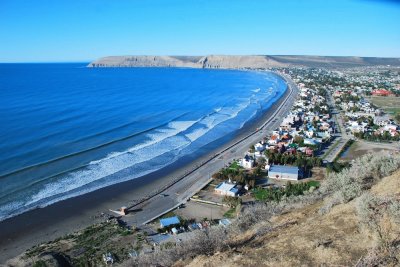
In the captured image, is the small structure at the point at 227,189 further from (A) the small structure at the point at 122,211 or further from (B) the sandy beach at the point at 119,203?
(A) the small structure at the point at 122,211

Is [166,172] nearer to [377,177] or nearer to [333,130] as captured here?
[377,177]

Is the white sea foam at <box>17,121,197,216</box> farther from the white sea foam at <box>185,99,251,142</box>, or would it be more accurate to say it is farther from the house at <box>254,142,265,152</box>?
the house at <box>254,142,265,152</box>

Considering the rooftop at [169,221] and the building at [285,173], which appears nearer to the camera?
the rooftop at [169,221]

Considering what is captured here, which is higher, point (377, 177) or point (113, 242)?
point (377, 177)

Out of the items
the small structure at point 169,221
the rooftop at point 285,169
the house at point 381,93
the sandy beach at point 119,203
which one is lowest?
the sandy beach at point 119,203

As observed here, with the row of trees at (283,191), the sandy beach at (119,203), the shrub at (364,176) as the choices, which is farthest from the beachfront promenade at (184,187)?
the shrub at (364,176)

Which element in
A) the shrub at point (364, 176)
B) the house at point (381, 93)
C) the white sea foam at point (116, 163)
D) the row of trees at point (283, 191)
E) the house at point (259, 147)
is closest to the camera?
the shrub at point (364, 176)

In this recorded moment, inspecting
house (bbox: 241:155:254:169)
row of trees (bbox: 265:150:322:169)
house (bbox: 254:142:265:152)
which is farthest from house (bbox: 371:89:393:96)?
house (bbox: 241:155:254:169)

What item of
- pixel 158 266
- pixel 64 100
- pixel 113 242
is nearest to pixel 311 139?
pixel 113 242
